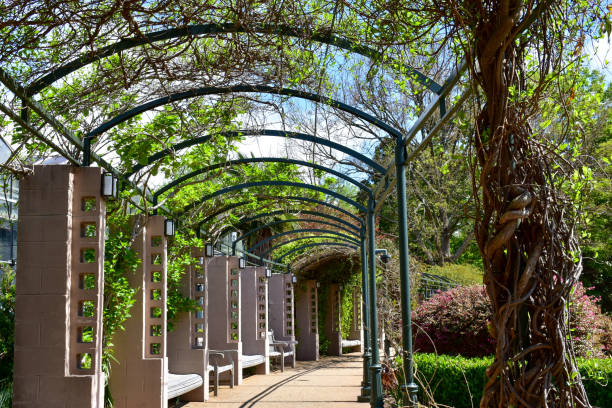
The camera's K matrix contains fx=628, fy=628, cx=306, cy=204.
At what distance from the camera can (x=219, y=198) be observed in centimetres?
996

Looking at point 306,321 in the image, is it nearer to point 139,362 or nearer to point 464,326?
point 464,326

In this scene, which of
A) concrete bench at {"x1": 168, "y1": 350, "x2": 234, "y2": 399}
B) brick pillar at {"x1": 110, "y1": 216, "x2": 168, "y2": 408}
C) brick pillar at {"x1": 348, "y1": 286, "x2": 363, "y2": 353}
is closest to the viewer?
brick pillar at {"x1": 110, "y1": 216, "x2": 168, "y2": 408}

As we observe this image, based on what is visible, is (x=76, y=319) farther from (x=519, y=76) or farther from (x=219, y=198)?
(x=219, y=198)

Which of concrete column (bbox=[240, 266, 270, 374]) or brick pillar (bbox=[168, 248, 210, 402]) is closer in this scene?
brick pillar (bbox=[168, 248, 210, 402])

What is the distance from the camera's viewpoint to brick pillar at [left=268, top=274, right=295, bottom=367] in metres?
15.9

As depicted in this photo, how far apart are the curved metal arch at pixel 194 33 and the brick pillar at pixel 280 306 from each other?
12.0m

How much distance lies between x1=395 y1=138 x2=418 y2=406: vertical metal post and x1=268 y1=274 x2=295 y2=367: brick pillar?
10977 mm

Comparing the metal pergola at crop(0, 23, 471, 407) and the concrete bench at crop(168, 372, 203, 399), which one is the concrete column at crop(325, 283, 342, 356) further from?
the metal pergola at crop(0, 23, 471, 407)

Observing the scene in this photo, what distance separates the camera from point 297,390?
10211 millimetres

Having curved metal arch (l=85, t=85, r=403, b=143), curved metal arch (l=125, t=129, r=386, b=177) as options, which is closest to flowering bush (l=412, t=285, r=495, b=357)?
curved metal arch (l=125, t=129, r=386, b=177)

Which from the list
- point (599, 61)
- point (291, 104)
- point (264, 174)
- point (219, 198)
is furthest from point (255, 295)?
point (599, 61)

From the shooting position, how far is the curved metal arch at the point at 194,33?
4.07 meters

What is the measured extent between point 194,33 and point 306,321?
14284mm

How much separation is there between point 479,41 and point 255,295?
1119 cm
